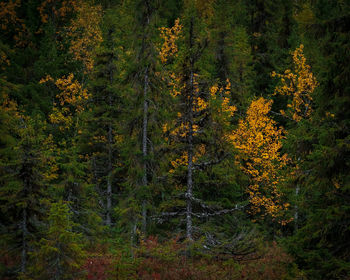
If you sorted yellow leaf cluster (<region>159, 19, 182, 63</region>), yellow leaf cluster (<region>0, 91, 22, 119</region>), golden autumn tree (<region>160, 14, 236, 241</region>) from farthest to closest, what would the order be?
yellow leaf cluster (<region>159, 19, 182, 63</region>), golden autumn tree (<region>160, 14, 236, 241</region>), yellow leaf cluster (<region>0, 91, 22, 119</region>)

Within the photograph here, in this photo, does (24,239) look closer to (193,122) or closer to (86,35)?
(193,122)

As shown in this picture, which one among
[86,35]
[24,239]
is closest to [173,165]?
[24,239]

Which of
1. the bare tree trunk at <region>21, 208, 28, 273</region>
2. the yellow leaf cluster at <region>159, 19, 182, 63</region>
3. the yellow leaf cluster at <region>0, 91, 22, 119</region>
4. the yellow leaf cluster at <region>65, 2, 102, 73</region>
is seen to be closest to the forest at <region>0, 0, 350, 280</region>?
the bare tree trunk at <region>21, 208, 28, 273</region>

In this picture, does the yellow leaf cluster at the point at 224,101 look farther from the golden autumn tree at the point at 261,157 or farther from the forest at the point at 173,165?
the golden autumn tree at the point at 261,157

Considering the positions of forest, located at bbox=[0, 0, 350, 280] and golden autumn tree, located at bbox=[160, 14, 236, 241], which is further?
golden autumn tree, located at bbox=[160, 14, 236, 241]

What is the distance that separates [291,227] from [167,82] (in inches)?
539

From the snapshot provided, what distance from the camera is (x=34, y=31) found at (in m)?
36.7

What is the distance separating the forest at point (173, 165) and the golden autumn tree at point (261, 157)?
131 mm

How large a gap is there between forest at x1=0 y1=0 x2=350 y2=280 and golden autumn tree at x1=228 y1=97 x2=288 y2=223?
131mm

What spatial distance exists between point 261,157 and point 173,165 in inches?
248

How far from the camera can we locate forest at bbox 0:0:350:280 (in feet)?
27.9

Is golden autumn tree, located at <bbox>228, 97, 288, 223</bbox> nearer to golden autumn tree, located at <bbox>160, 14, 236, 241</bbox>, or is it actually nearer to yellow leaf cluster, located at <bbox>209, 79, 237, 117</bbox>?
yellow leaf cluster, located at <bbox>209, 79, 237, 117</bbox>

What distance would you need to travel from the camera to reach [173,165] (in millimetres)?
18094

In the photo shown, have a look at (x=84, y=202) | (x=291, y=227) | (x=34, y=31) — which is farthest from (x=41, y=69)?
(x=291, y=227)
